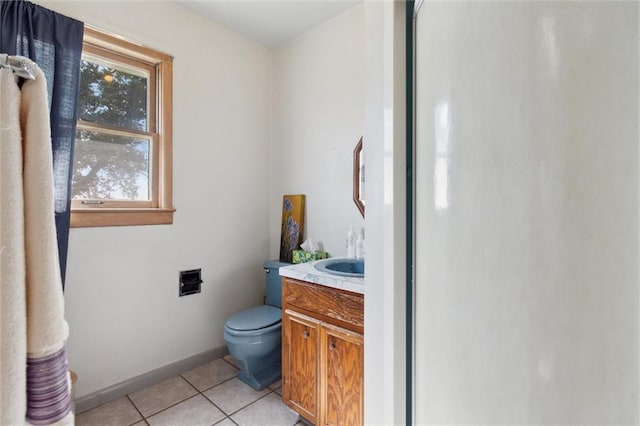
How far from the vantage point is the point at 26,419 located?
55cm

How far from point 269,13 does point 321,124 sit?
2.78 feet

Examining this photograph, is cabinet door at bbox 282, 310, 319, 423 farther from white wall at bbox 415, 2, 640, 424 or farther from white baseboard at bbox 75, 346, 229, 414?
white wall at bbox 415, 2, 640, 424

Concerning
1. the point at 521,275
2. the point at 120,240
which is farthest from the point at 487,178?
the point at 120,240

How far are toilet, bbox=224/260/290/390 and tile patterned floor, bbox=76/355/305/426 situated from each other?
0.25ft

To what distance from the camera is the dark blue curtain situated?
1.43 meters

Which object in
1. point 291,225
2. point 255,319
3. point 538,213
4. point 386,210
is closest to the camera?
point 538,213

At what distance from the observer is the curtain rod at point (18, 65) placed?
20.9 inches

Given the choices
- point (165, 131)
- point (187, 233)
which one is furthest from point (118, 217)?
point (165, 131)

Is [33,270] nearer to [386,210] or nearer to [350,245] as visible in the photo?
[386,210]

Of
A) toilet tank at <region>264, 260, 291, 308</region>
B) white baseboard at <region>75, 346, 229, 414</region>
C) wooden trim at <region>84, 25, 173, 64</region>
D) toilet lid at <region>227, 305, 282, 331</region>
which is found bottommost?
white baseboard at <region>75, 346, 229, 414</region>

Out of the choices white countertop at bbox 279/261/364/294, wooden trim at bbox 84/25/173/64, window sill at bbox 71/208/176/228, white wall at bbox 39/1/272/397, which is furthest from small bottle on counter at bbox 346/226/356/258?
wooden trim at bbox 84/25/173/64

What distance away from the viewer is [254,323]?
1.87 metres

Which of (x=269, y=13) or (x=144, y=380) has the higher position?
(x=269, y=13)

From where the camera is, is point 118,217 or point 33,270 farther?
point 118,217
